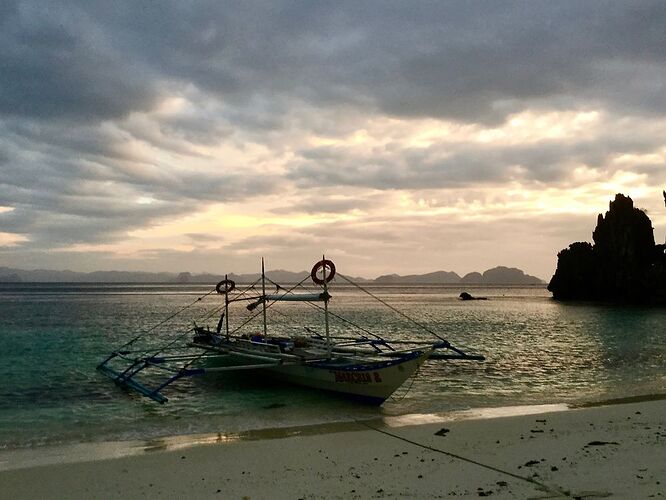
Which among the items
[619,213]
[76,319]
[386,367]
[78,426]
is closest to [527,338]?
[386,367]

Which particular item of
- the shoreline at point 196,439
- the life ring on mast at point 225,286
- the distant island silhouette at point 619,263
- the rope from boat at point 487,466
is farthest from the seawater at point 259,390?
the distant island silhouette at point 619,263

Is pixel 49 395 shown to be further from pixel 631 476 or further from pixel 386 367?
pixel 631 476

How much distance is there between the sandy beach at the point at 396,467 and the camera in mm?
9328

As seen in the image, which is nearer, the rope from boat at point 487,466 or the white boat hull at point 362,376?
the rope from boat at point 487,466

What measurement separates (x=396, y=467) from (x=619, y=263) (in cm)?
10193

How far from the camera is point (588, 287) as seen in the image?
347ft

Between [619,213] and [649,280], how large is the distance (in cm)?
1682

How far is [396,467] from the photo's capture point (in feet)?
35.0

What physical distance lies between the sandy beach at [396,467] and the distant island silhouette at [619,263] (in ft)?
293

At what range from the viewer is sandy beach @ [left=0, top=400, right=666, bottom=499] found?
9328 mm

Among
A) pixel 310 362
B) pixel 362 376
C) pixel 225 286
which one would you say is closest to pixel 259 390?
pixel 310 362

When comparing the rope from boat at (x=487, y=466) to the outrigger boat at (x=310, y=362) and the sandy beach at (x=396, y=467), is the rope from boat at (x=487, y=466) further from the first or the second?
the outrigger boat at (x=310, y=362)

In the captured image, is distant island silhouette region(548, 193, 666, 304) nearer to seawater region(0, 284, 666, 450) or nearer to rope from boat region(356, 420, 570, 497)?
seawater region(0, 284, 666, 450)

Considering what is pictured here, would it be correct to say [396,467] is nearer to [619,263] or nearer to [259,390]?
[259,390]
